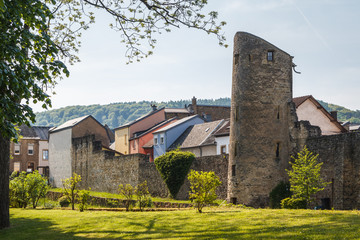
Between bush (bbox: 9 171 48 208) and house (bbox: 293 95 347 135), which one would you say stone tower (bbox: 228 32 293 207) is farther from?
house (bbox: 293 95 347 135)

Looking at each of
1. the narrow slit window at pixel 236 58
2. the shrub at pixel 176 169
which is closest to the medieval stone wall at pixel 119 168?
the shrub at pixel 176 169

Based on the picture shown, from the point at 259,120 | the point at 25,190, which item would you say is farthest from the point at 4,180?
the point at 259,120

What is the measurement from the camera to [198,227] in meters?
17.4

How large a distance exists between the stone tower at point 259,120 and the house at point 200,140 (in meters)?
19.4

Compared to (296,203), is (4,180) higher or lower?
higher

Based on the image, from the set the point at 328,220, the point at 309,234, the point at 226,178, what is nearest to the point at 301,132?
the point at 226,178

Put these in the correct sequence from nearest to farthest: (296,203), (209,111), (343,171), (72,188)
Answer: (296,203)
(343,171)
(72,188)
(209,111)

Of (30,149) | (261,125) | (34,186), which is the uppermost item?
(261,125)

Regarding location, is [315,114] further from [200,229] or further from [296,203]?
[200,229]

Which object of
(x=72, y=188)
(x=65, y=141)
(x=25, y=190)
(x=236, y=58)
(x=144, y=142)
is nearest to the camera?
(x=72, y=188)

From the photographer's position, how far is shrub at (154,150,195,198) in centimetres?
4003

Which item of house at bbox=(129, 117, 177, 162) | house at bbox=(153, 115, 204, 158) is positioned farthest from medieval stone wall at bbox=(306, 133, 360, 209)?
house at bbox=(129, 117, 177, 162)

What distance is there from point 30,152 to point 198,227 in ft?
222

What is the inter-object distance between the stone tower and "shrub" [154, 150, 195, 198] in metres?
7.62
